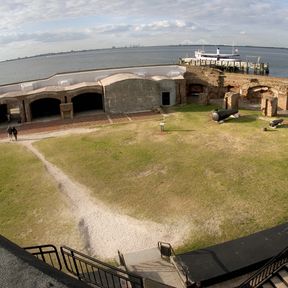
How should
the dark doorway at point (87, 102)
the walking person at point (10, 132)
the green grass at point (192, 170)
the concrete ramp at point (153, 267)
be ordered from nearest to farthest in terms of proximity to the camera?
the concrete ramp at point (153, 267)
the green grass at point (192, 170)
the walking person at point (10, 132)
the dark doorway at point (87, 102)

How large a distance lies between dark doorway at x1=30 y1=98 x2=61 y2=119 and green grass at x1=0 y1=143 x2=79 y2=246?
40.2ft

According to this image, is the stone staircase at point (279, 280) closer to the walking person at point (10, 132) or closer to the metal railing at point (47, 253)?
the metal railing at point (47, 253)

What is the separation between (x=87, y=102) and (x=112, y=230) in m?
23.5

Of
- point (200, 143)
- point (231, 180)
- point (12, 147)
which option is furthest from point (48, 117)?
point (231, 180)

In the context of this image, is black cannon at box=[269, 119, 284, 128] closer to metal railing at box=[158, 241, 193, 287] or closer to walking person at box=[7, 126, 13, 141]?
metal railing at box=[158, 241, 193, 287]

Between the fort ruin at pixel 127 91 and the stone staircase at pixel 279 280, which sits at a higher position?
the fort ruin at pixel 127 91

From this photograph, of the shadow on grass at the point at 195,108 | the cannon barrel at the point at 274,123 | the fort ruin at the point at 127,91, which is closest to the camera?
the cannon barrel at the point at 274,123

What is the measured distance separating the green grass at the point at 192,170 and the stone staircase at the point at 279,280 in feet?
11.9

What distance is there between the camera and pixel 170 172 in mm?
19297

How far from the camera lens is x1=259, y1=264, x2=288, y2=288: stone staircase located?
30.7 feet

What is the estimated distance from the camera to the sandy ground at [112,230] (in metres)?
13.2

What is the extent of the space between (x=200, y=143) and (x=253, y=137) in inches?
159

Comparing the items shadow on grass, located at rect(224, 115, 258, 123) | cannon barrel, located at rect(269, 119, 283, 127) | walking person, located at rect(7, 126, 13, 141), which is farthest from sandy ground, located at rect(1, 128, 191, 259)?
shadow on grass, located at rect(224, 115, 258, 123)

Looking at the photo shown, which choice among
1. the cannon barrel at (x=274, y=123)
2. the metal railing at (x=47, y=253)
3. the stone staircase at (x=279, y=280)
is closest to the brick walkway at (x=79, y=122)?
the cannon barrel at (x=274, y=123)
